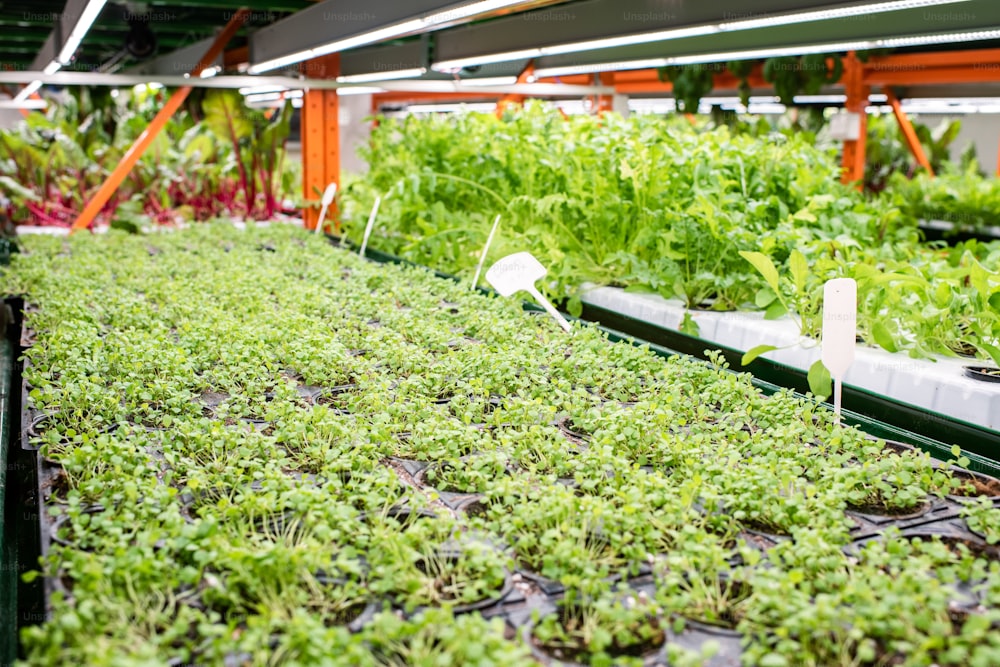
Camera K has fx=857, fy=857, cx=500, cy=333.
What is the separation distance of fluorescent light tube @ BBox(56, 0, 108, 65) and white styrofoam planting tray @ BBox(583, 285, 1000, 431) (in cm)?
297

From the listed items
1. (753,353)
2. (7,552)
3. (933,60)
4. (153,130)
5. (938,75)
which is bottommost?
(7,552)

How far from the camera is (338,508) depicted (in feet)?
5.56

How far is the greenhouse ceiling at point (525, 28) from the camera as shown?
3.38 metres

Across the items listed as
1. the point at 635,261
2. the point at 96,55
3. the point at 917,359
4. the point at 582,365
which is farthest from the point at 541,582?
the point at 96,55

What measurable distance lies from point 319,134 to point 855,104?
4.80 meters

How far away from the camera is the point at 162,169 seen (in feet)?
25.6

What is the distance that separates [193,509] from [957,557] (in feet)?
5.18

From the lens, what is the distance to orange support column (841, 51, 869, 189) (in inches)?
303

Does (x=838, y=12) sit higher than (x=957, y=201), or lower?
higher

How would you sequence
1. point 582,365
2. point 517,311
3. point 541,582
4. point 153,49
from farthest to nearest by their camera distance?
point 153,49, point 517,311, point 582,365, point 541,582

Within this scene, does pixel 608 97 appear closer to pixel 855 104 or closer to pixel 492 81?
pixel 492 81

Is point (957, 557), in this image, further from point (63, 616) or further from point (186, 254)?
point (186, 254)

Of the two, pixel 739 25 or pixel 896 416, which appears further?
pixel 739 25

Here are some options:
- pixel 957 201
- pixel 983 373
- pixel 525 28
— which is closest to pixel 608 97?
pixel 957 201
